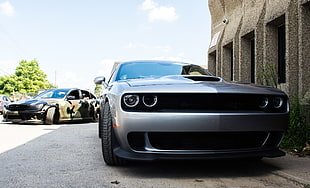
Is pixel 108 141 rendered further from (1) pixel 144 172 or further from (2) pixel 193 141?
(2) pixel 193 141

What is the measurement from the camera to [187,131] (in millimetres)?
2768

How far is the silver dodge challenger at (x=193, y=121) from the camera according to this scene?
279 centimetres

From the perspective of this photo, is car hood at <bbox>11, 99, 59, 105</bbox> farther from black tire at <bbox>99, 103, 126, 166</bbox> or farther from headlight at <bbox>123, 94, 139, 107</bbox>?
headlight at <bbox>123, 94, 139, 107</bbox>

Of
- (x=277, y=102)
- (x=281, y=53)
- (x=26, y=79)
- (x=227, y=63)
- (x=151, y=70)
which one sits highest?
(x=26, y=79)

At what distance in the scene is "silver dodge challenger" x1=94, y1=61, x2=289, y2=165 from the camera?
2.79 meters

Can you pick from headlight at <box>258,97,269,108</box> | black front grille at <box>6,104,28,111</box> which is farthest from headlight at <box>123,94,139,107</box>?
black front grille at <box>6,104,28,111</box>

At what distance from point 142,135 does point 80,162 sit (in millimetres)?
1287

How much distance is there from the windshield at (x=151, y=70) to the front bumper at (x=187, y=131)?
4.35 ft

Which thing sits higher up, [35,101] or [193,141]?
[35,101]

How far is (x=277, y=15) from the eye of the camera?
664 cm

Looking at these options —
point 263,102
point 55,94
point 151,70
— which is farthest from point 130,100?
point 55,94

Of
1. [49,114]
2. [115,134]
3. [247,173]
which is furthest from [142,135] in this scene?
[49,114]

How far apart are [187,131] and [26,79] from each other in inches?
2290

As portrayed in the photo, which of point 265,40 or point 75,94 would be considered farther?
point 75,94
